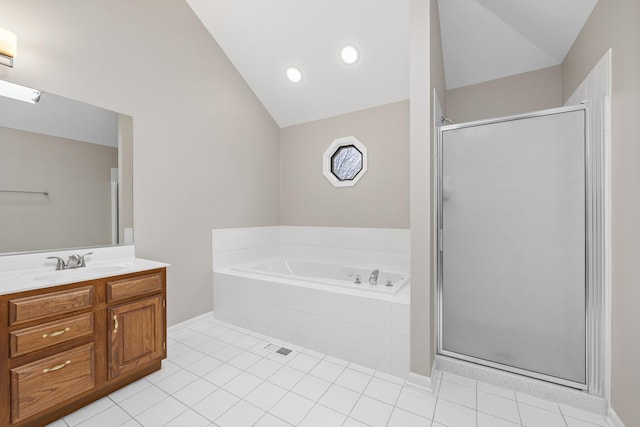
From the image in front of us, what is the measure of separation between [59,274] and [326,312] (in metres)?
1.83

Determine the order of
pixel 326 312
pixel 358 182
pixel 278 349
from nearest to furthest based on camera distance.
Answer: pixel 326 312, pixel 278 349, pixel 358 182

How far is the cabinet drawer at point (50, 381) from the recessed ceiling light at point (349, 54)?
3.14 metres

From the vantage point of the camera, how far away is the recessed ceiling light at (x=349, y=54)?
276cm

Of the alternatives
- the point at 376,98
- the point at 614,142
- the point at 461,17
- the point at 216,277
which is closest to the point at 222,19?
the point at 376,98

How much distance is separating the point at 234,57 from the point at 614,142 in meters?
3.38

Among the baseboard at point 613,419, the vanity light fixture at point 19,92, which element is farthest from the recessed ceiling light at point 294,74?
the baseboard at point 613,419

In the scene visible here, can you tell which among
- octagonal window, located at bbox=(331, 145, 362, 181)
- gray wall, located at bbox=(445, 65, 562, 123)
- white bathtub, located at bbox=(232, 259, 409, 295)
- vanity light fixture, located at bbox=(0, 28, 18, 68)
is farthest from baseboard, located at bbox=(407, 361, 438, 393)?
vanity light fixture, located at bbox=(0, 28, 18, 68)

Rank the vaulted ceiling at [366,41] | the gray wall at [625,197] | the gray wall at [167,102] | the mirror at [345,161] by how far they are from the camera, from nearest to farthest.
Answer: the gray wall at [625,197] < the gray wall at [167,102] < the vaulted ceiling at [366,41] < the mirror at [345,161]

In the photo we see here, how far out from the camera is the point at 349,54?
9.23 feet

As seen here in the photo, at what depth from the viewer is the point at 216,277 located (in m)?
3.03

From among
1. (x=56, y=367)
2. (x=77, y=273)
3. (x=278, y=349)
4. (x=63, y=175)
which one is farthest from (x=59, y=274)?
(x=278, y=349)

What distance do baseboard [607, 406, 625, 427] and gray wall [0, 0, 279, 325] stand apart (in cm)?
317

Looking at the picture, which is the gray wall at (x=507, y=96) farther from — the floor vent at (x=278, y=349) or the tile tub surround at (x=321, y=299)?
the floor vent at (x=278, y=349)

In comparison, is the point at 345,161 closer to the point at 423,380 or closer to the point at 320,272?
the point at 320,272
